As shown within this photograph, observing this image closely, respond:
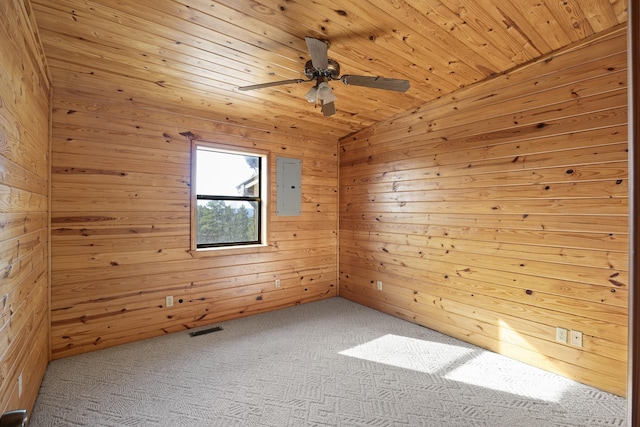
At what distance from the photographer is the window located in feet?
11.5

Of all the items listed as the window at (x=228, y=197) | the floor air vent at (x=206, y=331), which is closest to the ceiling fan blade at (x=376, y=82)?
the window at (x=228, y=197)

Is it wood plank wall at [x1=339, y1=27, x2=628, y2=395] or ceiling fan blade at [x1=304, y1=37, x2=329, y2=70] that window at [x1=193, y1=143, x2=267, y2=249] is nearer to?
wood plank wall at [x1=339, y1=27, x2=628, y2=395]

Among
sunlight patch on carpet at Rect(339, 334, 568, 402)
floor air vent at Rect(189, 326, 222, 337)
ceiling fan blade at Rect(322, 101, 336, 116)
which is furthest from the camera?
floor air vent at Rect(189, 326, 222, 337)

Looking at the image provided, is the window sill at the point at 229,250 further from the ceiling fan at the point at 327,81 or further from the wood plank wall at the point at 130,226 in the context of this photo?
the ceiling fan at the point at 327,81

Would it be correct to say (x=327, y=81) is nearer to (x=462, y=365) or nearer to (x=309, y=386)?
(x=309, y=386)

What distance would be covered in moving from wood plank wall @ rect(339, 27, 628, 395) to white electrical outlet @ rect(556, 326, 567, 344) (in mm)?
39

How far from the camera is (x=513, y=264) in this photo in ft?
8.86

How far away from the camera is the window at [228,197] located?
3504 mm

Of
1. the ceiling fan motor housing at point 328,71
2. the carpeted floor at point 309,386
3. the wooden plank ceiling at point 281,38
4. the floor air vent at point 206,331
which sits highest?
the wooden plank ceiling at point 281,38

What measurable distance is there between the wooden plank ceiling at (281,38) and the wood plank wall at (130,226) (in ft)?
0.76

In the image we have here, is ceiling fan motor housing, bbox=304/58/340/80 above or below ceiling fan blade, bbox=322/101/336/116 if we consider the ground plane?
above

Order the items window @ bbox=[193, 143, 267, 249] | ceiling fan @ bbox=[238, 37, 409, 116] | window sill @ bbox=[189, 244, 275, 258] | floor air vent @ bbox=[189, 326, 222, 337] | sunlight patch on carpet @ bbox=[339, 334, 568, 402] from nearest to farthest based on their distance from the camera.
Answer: ceiling fan @ bbox=[238, 37, 409, 116] → sunlight patch on carpet @ bbox=[339, 334, 568, 402] → floor air vent @ bbox=[189, 326, 222, 337] → window sill @ bbox=[189, 244, 275, 258] → window @ bbox=[193, 143, 267, 249]

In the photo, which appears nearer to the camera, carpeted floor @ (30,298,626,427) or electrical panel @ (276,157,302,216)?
carpeted floor @ (30,298,626,427)

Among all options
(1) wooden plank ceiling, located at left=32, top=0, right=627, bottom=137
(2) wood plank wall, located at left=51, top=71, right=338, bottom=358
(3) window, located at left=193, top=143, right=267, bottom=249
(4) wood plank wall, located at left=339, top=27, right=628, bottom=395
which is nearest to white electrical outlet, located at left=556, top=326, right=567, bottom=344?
(4) wood plank wall, located at left=339, top=27, right=628, bottom=395
